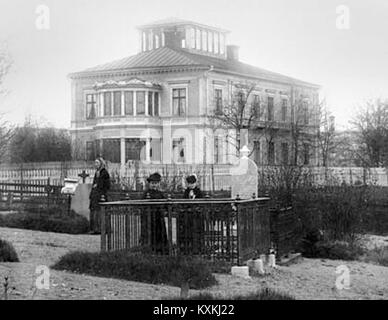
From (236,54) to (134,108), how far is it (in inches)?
304

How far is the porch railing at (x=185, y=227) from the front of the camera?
11664 millimetres

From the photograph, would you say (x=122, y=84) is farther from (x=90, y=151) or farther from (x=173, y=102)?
(x=90, y=151)

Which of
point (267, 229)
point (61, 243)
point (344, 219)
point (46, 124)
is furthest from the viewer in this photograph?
point (46, 124)

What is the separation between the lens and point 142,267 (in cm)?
1077

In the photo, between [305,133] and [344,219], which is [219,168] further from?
[344,219]

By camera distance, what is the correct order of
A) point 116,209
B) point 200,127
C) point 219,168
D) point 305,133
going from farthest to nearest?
point 200,127
point 305,133
point 219,168
point 116,209

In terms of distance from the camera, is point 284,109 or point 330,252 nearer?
point 330,252

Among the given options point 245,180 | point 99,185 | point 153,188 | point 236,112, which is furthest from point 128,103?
point 153,188

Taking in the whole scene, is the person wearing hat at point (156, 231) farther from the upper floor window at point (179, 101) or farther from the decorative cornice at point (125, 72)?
the upper floor window at point (179, 101)

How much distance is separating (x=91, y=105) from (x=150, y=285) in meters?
43.1

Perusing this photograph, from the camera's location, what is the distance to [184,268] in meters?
10.6

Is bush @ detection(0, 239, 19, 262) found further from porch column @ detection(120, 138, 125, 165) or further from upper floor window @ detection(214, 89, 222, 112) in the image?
porch column @ detection(120, 138, 125, 165)

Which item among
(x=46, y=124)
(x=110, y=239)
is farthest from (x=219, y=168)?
(x=110, y=239)

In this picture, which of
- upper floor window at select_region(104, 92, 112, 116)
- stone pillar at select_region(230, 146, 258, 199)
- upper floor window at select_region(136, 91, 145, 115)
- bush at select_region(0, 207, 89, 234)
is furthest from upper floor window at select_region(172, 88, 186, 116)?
stone pillar at select_region(230, 146, 258, 199)
